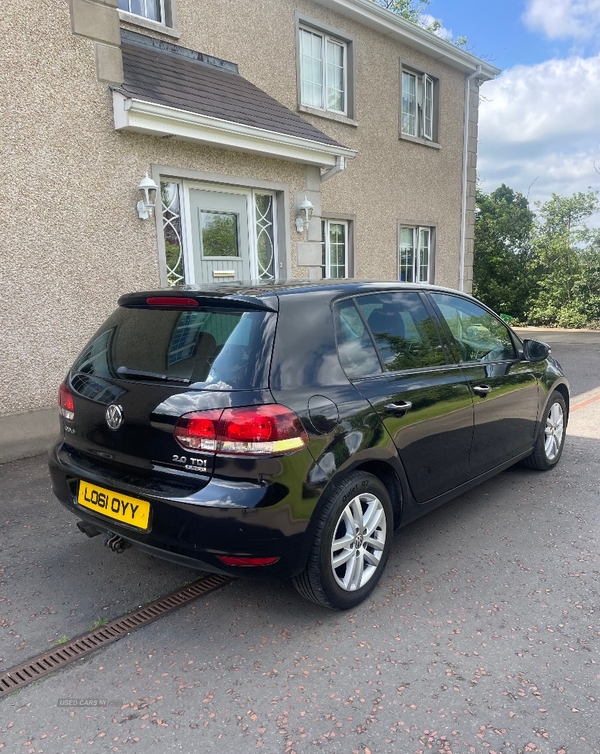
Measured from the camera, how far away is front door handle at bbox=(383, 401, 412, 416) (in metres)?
3.01

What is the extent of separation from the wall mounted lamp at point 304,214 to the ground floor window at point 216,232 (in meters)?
0.34

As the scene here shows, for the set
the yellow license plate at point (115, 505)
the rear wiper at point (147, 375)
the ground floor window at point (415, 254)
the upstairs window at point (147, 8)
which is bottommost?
the yellow license plate at point (115, 505)

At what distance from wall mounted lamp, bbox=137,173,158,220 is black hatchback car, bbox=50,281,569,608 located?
10.3 feet

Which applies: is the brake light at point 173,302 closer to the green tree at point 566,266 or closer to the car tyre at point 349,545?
the car tyre at point 349,545

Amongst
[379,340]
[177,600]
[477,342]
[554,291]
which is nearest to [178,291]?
[379,340]

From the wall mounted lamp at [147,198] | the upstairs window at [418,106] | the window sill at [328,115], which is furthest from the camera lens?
the upstairs window at [418,106]

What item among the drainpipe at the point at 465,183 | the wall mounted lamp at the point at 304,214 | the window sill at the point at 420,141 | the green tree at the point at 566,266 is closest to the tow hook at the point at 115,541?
the wall mounted lamp at the point at 304,214

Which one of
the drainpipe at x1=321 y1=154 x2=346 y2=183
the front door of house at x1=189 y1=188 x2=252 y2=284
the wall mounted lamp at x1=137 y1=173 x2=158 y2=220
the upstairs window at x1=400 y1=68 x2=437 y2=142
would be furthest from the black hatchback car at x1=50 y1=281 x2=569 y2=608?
the upstairs window at x1=400 y1=68 x2=437 y2=142

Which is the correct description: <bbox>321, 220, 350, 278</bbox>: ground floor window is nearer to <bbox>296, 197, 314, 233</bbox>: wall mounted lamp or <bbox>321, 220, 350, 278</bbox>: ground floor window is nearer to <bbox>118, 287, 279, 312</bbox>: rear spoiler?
<bbox>296, 197, 314, 233</bbox>: wall mounted lamp

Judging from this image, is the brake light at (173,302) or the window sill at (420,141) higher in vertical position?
the window sill at (420,141)

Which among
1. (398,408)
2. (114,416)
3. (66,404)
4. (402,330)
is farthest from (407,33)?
(114,416)

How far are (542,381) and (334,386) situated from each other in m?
2.63

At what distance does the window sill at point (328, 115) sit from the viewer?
8742 millimetres

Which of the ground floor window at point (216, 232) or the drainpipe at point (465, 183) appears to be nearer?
the ground floor window at point (216, 232)
